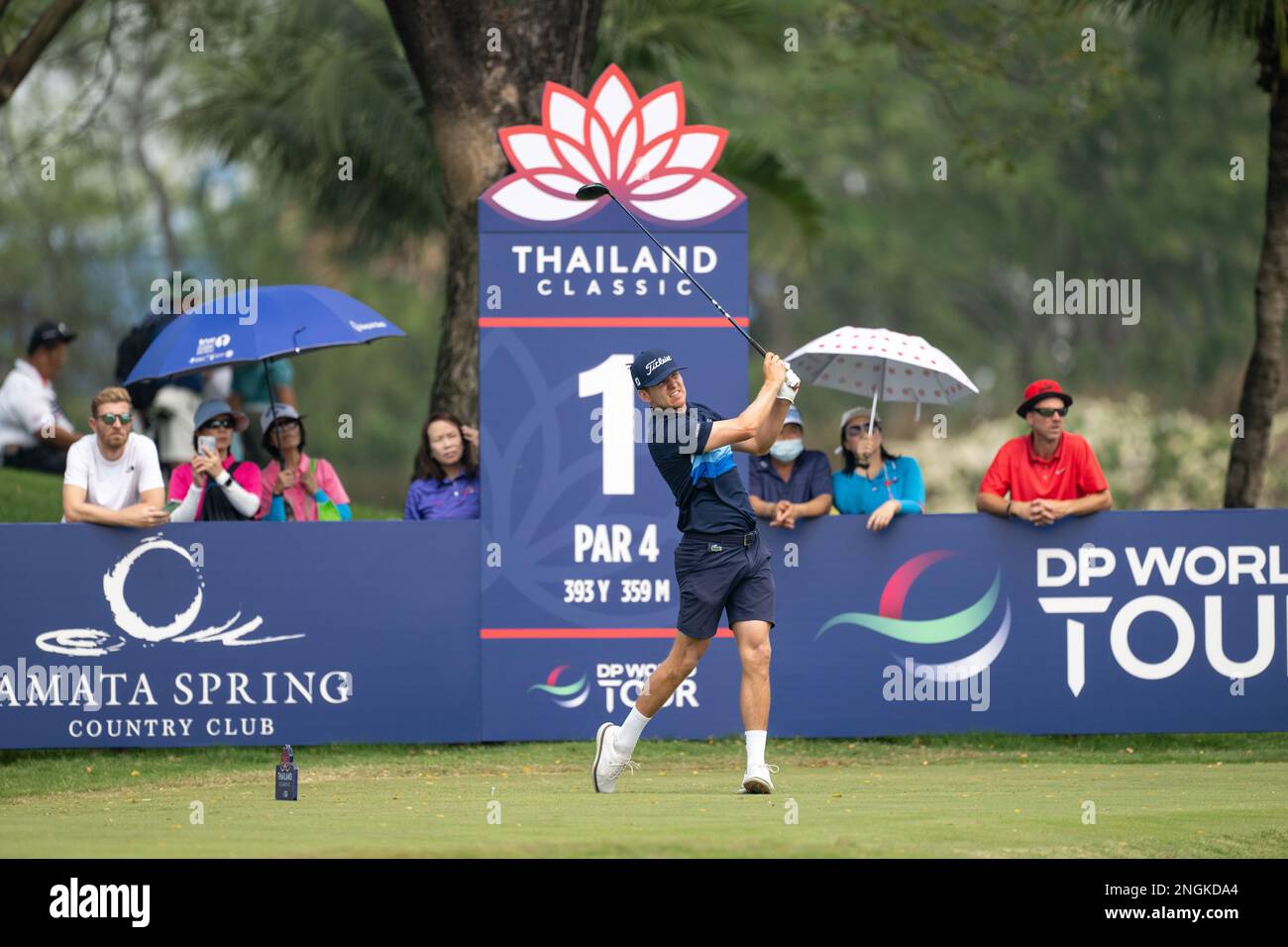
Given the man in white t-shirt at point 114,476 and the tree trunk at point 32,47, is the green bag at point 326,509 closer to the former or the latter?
the man in white t-shirt at point 114,476

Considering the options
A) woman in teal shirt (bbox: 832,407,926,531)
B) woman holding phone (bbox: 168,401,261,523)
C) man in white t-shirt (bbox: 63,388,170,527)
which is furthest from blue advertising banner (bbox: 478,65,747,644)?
man in white t-shirt (bbox: 63,388,170,527)

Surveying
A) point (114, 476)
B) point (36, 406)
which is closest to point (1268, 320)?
point (114, 476)

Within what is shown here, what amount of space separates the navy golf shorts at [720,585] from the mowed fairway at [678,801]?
0.88 m

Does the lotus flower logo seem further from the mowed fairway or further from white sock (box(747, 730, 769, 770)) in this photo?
white sock (box(747, 730, 769, 770))

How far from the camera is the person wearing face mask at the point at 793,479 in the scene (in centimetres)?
1213

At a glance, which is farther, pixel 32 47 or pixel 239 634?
pixel 32 47

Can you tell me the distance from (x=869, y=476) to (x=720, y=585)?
9.89 ft

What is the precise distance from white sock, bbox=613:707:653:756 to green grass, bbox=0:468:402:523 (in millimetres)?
7316

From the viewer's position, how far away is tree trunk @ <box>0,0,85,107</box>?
14.8m

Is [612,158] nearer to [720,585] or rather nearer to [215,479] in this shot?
[215,479]

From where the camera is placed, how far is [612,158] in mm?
12156

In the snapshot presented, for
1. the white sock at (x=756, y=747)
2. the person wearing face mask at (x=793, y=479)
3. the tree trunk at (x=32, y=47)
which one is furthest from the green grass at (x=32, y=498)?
the white sock at (x=756, y=747)

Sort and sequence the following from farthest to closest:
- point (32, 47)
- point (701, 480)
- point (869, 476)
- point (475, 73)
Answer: point (475, 73) < point (32, 47) < point (869, 476) < point (701, 480)
